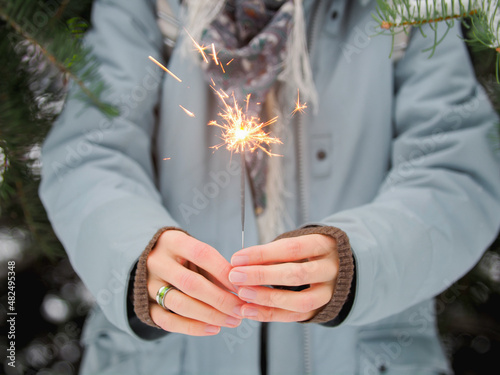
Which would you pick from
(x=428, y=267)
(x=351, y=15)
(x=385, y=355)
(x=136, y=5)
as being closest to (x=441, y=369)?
(x=385, y=355)

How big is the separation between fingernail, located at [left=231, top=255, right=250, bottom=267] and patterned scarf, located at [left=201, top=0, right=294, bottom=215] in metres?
0.19

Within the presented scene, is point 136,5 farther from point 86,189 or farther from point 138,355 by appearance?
point 138,355

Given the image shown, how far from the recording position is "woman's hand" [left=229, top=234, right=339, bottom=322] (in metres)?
0.36

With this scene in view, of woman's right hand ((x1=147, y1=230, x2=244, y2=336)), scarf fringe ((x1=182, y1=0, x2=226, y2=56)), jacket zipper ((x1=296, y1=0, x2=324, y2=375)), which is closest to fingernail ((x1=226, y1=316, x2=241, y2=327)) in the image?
woman's right hand ((x1=147, y1=230, x2=244, y2=336))

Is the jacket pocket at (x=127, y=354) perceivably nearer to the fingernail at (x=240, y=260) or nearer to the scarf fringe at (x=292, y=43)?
the fingernail at (x=240, y=260)

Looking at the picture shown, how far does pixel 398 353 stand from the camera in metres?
0.66

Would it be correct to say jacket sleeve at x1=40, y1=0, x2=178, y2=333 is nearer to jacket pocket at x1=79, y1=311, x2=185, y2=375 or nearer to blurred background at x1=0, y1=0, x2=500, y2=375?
blurred background at x1=0, y1=0, x2=500, y2=375

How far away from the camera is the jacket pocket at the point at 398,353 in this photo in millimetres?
648

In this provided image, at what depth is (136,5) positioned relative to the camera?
0.65 m

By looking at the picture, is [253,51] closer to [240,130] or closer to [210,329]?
[240,130]

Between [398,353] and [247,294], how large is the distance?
0.45 m

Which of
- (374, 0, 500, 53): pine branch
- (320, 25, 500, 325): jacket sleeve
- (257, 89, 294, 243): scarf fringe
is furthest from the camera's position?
(257, 89, 294, 243): scarf fringe

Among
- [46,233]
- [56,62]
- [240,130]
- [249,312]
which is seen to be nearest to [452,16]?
[240,130]

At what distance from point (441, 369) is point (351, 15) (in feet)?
2.17
